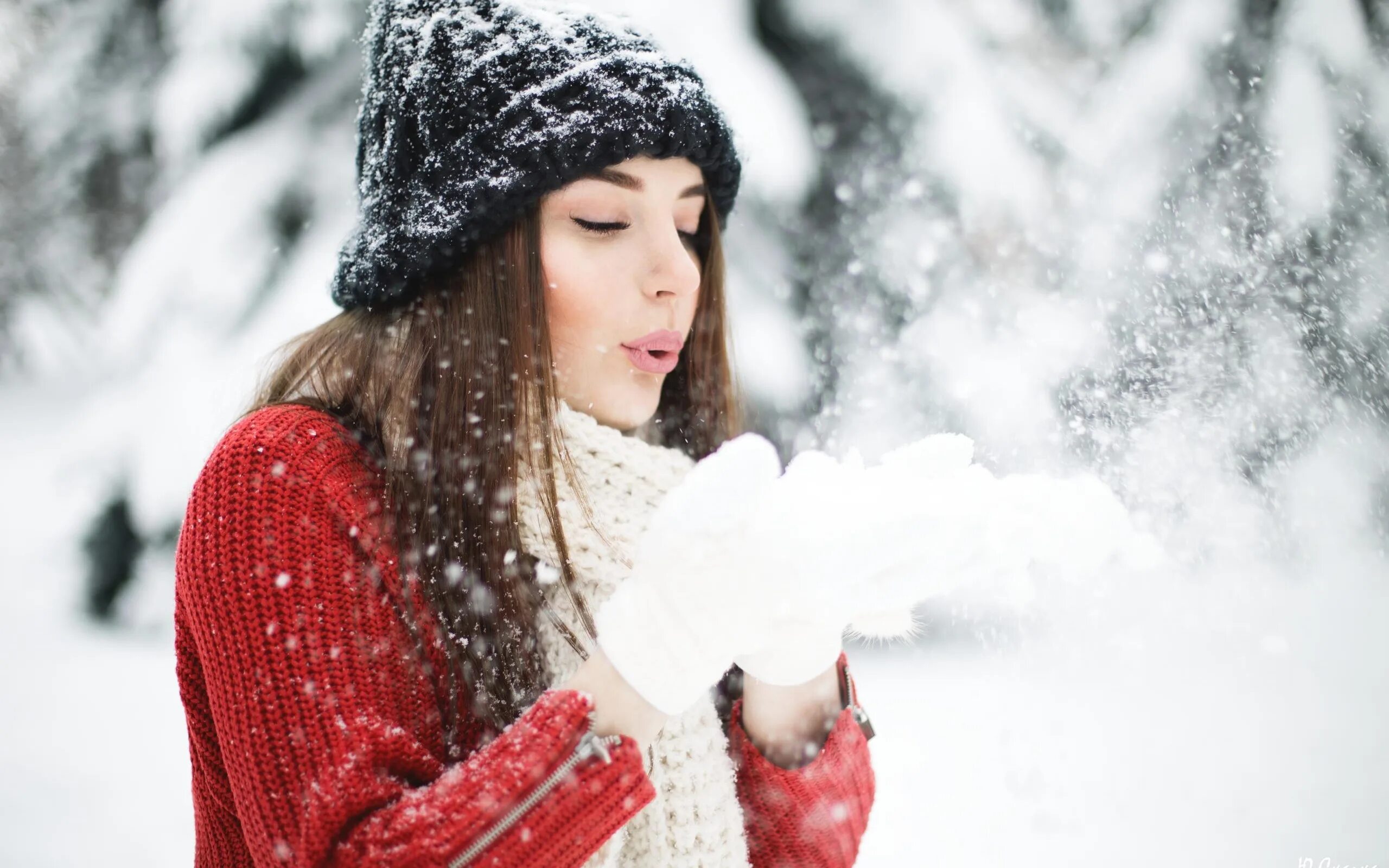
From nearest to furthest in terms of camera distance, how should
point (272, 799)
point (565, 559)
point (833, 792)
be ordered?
1. point (272, 799)
2. point (565, 559)
3. point (833, 792)

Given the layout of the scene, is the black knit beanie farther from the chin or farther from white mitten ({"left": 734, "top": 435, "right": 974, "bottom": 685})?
white mitten ({"left": 734, "top": 435, "right": 974, "bottom": 685})

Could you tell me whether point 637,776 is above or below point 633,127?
below

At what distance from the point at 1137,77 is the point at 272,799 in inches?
115

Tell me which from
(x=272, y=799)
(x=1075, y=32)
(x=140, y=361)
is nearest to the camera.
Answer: (x=272, y=799)

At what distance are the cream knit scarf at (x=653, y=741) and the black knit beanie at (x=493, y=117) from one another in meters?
0.31

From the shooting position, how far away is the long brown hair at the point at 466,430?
0.98 meters

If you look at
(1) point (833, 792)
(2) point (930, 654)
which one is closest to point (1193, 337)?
(2) point (930, 654)

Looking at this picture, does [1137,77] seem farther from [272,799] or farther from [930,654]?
[272,799]

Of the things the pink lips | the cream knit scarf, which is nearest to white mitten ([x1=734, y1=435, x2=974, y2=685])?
the cream knit scarf

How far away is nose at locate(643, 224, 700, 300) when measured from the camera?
1137 mm

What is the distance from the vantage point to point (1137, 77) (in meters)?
2.48

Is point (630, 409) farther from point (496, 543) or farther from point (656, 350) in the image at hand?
point (496, 543)

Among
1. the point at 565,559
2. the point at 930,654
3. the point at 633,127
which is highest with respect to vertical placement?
the point at 633,127

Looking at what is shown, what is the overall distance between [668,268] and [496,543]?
463mm
